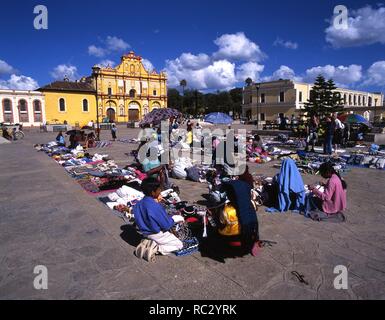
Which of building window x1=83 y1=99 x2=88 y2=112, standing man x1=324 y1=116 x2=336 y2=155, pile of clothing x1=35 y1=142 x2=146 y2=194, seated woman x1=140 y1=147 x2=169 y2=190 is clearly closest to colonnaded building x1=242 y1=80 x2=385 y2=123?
building window x1=83 y1=99 x2=88 y2=112

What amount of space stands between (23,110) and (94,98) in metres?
12.2

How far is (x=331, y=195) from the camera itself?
207 inches

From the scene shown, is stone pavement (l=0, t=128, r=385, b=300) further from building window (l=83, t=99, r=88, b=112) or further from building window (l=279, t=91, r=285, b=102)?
building window (l=83, t=99, r=88, b=112)

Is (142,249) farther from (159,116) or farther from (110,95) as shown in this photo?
(110,95)

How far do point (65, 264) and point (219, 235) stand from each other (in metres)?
2.11

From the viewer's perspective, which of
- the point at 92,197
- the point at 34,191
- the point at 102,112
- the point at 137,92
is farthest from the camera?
the point at 137,92

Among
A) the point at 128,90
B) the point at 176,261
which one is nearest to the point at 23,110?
the point at 128,90

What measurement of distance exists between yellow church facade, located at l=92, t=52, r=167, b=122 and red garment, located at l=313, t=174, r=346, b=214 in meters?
52.1

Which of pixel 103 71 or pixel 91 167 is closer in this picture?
pixel 91 167

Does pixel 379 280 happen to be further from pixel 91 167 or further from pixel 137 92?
pixel 137 92

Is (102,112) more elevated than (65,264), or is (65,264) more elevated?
(102,112)

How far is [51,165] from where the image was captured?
11.6 m
